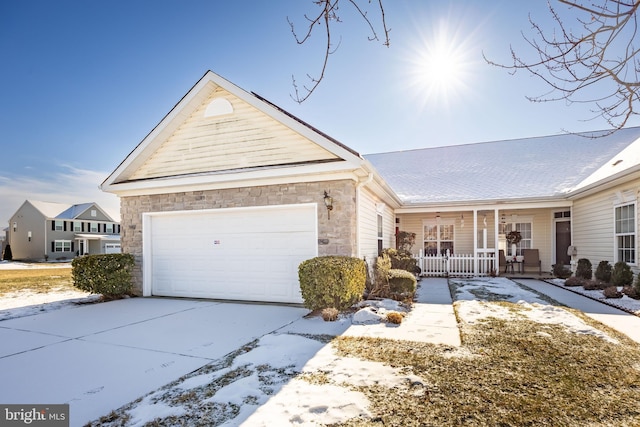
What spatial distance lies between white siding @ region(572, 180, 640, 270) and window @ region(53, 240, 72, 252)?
1782 inches

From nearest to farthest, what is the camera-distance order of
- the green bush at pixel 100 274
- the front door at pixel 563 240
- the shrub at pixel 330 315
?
the shrub at pixel 330 315 < the green bush at pixel 100 274 < the front door at pixel 563 240

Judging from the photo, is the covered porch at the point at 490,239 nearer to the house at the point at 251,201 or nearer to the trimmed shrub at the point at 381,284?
the house at the point at 251,201

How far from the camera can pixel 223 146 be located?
8.80 m

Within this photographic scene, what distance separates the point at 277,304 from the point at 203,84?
571cm

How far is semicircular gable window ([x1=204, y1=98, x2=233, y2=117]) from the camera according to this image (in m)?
8.66

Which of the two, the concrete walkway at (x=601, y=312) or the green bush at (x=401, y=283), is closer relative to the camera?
the concrete walkway at (x=601, y=312)

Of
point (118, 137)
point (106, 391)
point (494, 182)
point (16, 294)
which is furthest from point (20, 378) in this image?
point (494, 182)

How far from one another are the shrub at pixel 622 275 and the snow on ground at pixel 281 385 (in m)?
4.85

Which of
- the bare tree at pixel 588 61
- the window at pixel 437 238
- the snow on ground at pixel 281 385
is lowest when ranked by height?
the snow on ground at pixel 281 385

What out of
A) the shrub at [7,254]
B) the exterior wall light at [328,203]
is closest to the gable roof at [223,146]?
the exterior wall light at [328,203]

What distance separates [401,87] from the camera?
19.7 feet

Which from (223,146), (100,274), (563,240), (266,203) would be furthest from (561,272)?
(100,274)

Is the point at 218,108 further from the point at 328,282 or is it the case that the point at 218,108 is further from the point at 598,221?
the point at 598,221

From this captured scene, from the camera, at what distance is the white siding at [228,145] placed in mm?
8117
